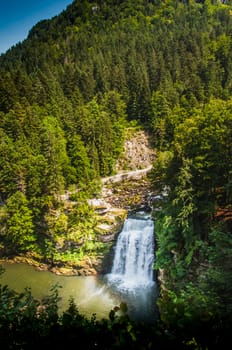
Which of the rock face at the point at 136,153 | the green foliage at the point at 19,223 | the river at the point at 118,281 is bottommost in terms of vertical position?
the river at the point at 118,281

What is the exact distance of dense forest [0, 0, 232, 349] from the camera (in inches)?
474

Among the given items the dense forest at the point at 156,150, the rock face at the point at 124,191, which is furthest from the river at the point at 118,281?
the dense forest at the point at 156,150

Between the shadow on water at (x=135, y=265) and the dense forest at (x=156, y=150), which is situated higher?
the dense forest at (x=156, y=150)

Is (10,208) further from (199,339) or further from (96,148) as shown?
(199,339)

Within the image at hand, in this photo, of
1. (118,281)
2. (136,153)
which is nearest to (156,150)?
(136,153)

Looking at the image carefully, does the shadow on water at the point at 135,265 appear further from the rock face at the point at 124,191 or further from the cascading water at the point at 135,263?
the rock face at the point at 124,191

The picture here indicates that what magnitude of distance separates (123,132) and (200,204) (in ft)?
88.2

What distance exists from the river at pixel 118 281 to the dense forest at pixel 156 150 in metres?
2.19

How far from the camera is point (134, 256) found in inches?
1101

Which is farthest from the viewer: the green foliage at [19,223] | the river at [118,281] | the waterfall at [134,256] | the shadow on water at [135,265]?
the green foliage at [19,223]

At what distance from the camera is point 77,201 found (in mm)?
32094

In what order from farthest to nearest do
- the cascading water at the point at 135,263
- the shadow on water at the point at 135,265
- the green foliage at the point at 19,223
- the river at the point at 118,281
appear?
the green foliage at the point at 19,223, the cascading water at the point at 135,263, the shadow on water at the point at 135,265, the river at the point at 118,281

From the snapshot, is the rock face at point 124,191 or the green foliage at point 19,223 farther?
the green foliage at point 19,223

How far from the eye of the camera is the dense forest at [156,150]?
39.5 feet
